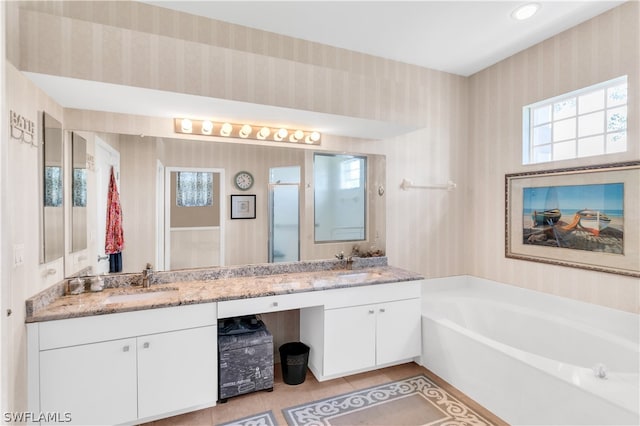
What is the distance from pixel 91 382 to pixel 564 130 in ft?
13.2

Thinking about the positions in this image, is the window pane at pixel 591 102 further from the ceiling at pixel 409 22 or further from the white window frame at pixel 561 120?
the ceiling at pixel 409 22

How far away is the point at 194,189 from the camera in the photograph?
255cm

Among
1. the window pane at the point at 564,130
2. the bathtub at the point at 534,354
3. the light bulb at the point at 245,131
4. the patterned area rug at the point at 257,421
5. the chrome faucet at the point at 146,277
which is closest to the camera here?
the bathtub at the point at 534,354

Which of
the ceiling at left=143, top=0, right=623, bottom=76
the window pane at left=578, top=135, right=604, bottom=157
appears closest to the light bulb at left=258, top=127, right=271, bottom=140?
the ceiling at left=143, top=0, right=623, bottom=76

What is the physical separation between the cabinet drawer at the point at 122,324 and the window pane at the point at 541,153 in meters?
3.14

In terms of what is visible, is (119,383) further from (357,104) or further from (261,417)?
(357,104)

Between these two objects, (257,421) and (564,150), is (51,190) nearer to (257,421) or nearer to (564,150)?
(257,421)

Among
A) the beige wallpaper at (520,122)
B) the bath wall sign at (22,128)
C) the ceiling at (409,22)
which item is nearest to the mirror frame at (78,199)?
the bath wall sign at (22,128)

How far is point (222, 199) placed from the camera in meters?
2.63

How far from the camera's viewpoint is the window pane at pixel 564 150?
280cm

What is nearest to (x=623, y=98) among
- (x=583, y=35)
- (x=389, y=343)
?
(x=583, y=35)

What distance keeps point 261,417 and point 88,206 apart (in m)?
1.88

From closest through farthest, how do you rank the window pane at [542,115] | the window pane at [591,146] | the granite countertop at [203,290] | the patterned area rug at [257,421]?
the granite countertop at [203,290]
the patterned area rug at [257,421]
the window pane at [591,146]
the window pane at [542,115]

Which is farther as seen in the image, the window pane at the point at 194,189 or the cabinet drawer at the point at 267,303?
the window pane at the point at 194,189
